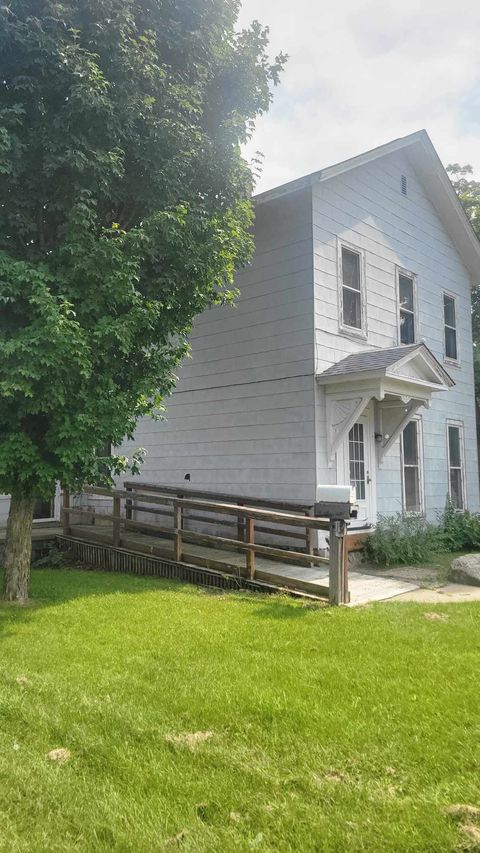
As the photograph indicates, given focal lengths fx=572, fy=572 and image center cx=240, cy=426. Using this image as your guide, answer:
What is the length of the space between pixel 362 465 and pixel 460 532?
2.79m

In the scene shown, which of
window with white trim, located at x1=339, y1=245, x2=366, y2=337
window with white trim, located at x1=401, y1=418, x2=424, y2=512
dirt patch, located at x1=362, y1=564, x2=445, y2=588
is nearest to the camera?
dirt patch, located at x1=362, y1=564, x2=445, y2=588

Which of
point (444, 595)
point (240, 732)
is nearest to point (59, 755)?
point (240, 732)

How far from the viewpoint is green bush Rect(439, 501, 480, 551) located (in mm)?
10852

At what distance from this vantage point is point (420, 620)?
5.48 meters


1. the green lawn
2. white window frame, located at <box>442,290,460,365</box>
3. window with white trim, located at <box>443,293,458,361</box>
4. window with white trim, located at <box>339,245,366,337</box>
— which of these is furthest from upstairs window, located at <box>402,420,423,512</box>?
the green lawn

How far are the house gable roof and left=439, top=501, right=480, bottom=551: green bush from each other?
649 centimetres

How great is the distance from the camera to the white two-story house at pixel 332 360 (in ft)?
30.1

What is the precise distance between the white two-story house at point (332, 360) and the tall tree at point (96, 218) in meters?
2.69

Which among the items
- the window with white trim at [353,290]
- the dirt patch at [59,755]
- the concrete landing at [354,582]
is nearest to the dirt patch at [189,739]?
the dirt patch at [59,755]

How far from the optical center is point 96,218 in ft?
20.7

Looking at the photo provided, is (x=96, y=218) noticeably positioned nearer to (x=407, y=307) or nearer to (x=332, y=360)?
(x=332, y=360)

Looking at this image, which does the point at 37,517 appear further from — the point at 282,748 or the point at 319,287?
the point at 282,748

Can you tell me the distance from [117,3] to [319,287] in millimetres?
4746

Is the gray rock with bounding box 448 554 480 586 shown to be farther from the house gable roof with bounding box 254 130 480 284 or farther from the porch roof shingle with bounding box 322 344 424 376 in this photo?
the house gable roof with bounding box 254 130 480 284
